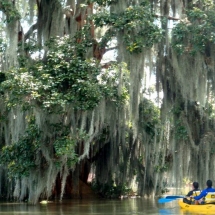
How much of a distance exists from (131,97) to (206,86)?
92.9 inches

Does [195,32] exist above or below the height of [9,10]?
below

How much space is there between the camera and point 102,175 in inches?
771

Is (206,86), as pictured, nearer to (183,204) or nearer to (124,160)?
(183,204)

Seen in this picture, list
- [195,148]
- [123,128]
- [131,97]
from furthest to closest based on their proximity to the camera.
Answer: [123,128], [195,148], [131,97]

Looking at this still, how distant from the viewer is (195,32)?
1434cm

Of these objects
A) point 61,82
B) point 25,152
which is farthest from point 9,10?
point 25,152

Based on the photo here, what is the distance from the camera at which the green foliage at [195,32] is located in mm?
14234

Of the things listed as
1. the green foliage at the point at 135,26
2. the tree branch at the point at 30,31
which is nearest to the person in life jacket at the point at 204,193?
the green foliage at the point at 135,26

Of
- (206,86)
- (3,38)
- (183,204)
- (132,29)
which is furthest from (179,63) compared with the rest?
(3,38)

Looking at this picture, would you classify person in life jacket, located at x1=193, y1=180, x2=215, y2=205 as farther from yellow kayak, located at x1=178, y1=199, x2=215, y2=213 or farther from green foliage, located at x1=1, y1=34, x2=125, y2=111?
green foliage, located at x1=1, y1=34, x2=125, y2=111

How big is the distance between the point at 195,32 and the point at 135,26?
65.8 inches

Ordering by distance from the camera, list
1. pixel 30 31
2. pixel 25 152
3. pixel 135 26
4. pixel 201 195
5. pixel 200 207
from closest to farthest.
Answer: pixel 200 207, pixel 201 195, pixel 135 26, pixel 25 152, pixel 30 31

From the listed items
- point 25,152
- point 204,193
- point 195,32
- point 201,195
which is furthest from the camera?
point 25,152

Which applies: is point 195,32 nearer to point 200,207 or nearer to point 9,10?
point 200,207
